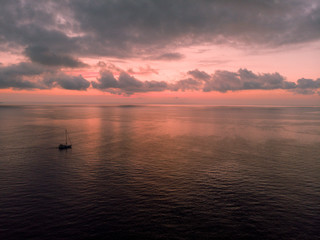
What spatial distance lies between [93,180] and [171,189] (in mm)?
22659

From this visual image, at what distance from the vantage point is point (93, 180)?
61188 mm

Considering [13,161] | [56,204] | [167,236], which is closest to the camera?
[167,236]

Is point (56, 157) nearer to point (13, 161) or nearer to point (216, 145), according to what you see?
point (13, 161)

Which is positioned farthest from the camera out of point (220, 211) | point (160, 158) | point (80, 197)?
point (160, 158)

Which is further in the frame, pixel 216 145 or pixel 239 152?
pixel 216 145

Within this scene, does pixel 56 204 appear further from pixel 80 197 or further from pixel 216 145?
pixel 216 145

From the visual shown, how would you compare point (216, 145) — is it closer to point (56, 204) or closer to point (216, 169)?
point (216, 169)

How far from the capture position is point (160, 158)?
281 ft

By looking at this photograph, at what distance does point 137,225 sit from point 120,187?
17769mm

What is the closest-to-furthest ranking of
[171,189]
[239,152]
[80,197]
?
[80,197]
[171,189]
[239,152]

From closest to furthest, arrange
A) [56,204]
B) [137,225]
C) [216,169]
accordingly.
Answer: [137,225]
[56,204]
[216,169]

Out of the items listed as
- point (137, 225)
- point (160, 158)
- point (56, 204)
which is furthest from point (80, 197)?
point (160, 158)

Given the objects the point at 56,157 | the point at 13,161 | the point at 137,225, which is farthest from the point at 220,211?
the point at 13,161

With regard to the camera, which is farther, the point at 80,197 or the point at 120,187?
the point at 120,187
